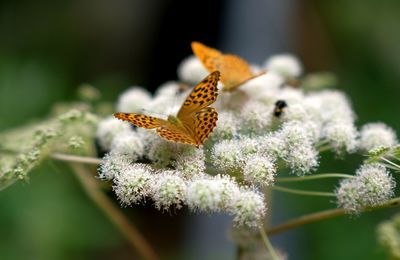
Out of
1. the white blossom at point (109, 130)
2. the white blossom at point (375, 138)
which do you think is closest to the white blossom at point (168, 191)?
the white blossom at point (109, 130)

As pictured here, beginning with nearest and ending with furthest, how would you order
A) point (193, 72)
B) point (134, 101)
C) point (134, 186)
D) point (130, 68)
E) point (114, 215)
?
point (134, 186)
point (114, 215)
point (134, 101)
point (193, 72)
point (130, 68)

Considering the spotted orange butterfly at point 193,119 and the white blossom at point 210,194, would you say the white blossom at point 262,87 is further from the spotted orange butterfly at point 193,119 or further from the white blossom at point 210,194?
the white blossom at point 210,194

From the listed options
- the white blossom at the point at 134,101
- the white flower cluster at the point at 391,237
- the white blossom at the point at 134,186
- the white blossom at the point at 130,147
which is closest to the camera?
the white blossom at the point at 134,186

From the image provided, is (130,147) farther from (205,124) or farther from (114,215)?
(114,215)

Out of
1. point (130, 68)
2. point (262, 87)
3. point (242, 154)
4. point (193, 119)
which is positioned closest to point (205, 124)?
point (193, 119)

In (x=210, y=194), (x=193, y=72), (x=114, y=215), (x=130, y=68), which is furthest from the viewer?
(x=130, y=68)

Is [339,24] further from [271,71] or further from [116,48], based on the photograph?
[116,48]

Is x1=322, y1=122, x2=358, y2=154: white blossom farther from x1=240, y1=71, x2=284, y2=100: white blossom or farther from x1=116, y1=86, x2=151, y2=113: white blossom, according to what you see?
x1=116, y1=86, x2=151, y2=113: white blossom

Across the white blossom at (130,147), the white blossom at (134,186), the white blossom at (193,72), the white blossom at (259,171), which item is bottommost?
the white blossom at (259,171)
